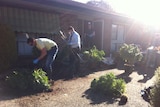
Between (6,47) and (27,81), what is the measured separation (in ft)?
5.80

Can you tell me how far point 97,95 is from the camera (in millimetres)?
6680

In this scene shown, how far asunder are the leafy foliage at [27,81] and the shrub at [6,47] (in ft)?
3.87

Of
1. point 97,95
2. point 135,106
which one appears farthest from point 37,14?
point 135,106

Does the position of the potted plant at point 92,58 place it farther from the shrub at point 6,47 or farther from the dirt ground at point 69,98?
the shrub at point 6,47

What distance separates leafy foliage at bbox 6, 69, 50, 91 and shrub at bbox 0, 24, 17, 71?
1181 mm

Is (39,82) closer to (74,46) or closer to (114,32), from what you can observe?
(74,46)

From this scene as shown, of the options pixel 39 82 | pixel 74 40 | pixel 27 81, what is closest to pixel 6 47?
pixel 27 81

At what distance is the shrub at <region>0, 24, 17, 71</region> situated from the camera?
7.82m

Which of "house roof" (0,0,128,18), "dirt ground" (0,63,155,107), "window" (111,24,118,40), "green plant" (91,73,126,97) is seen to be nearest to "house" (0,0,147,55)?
"house roof" (0,0,128,18)

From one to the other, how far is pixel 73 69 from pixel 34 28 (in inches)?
90.0

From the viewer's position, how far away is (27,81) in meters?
6.72

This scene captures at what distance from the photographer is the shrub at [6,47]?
782 cm

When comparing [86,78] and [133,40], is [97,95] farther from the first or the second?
[133,40]

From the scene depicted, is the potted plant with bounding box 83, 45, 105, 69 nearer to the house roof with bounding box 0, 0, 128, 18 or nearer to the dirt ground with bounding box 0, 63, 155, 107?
the house roof with bounding box 0, 0, 128, 18
